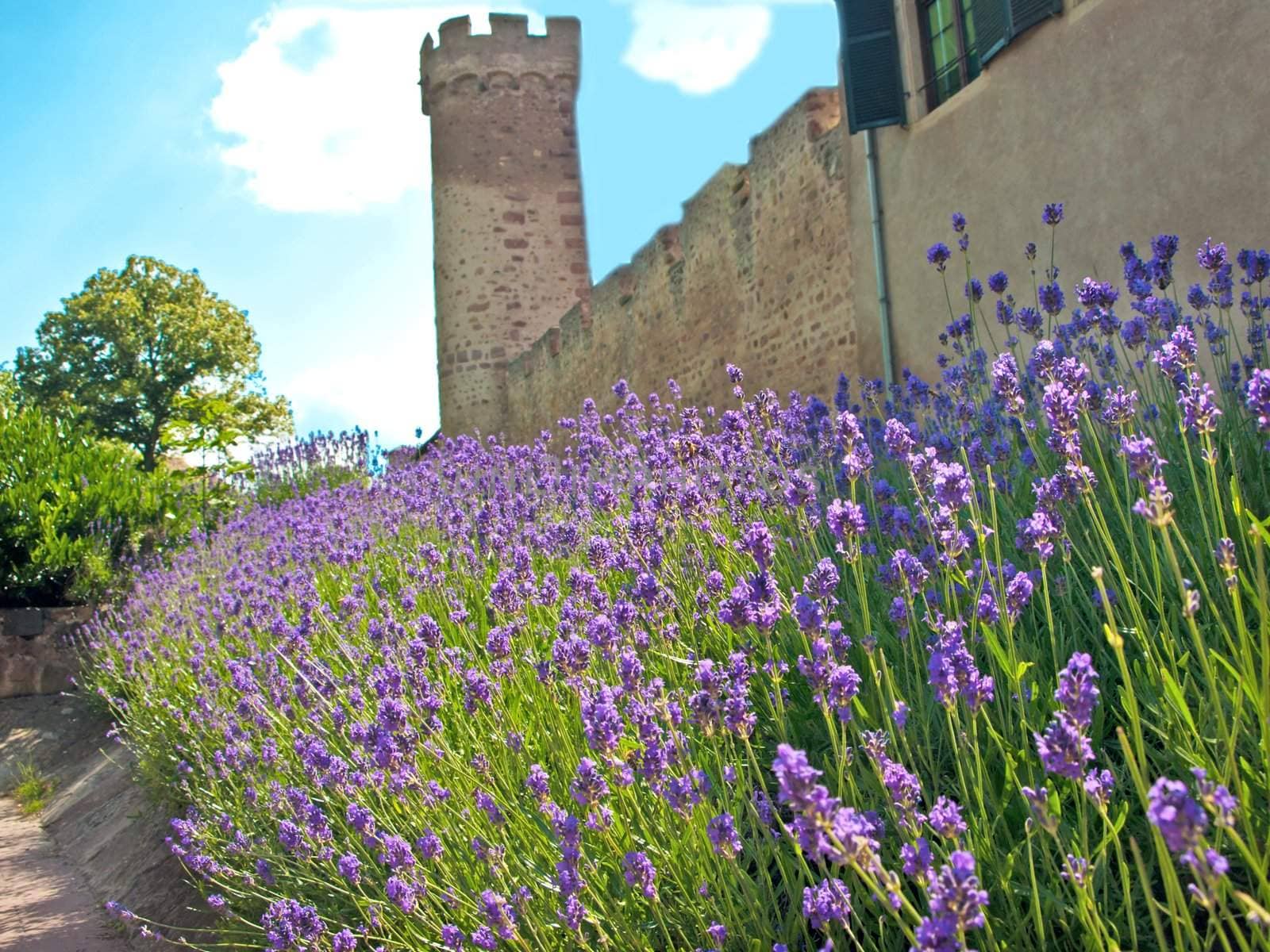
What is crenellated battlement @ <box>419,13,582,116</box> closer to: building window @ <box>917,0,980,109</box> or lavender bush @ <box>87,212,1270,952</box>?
building window @ <box>917,0,980,109</box>

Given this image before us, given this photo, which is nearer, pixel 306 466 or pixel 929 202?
pixel 929 202

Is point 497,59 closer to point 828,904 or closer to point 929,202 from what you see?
point 929,202

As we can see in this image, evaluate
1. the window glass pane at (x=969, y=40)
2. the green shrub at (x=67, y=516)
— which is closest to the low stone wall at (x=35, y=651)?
the green shrub at (x=67, y=516)

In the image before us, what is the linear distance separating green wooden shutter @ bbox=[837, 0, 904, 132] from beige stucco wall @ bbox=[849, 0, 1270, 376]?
11 cm

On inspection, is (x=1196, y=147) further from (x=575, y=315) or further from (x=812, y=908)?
(x=575, y=315)

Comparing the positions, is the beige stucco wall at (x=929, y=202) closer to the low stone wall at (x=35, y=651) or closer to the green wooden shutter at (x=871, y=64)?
the green wooden shutter at (x=871, y=64)

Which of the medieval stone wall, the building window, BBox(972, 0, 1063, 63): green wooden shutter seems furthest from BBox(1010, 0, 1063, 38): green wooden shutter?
the medieval stone wall

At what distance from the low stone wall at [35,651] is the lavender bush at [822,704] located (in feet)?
13.4

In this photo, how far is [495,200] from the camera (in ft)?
55.8

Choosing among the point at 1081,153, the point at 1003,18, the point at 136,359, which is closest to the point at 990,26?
the point at 1003,18

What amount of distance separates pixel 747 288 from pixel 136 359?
1810 cm

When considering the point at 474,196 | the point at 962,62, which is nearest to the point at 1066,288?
the point at 962,62

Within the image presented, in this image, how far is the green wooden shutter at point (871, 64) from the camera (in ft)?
27.6

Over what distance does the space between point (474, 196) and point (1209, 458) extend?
16118 millimetres
